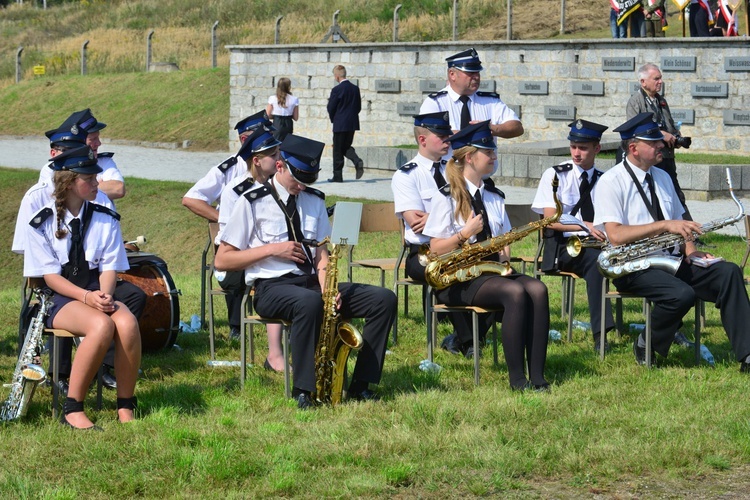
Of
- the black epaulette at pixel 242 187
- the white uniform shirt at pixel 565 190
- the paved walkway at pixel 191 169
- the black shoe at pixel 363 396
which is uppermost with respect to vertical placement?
the black epaulette at pixel 242 187

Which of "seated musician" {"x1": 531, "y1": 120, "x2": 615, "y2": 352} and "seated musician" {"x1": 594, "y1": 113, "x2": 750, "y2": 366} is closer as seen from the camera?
"seated musician" {"x1": 594, "y1": 113, "x2": 750, "y2": 366}

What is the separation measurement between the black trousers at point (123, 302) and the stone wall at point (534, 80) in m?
15.6

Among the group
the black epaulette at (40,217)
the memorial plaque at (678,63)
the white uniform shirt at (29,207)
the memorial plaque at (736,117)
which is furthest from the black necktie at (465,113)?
the memorial plaque at (678,63)

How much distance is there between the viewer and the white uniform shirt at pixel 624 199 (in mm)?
8375

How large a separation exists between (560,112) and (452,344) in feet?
50.8

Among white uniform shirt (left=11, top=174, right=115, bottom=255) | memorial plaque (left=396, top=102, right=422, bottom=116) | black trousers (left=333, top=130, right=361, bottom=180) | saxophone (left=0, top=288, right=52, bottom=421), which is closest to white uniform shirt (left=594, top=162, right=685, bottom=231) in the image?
white uniform shirt (left=11, top=174, right=115, bottom=255)

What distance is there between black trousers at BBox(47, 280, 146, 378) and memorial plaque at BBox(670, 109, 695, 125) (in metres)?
15.6

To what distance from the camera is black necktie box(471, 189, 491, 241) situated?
812 centimetres

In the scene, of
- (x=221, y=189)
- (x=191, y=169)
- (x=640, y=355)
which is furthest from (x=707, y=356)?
(x=191, y=169)

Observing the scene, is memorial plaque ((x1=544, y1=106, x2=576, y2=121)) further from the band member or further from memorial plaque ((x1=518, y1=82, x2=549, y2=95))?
the band member

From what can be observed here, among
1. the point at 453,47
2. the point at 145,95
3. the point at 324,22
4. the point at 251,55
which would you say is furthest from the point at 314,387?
the point at 324,22

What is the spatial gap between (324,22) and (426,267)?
30.7 meters

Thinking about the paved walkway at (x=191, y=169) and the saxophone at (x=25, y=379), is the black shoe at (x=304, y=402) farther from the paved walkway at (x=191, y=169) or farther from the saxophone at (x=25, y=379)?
the paved walkway at (x=191, y=169)

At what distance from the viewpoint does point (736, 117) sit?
2127 cm
